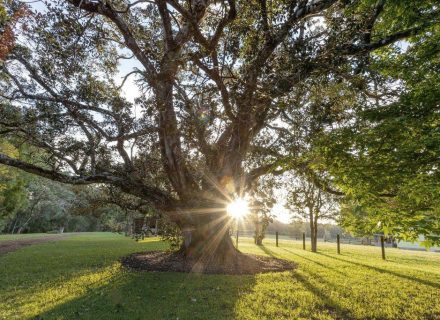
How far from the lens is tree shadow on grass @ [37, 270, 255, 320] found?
6.22 m

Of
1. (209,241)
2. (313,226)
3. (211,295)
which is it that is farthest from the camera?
(313,226)

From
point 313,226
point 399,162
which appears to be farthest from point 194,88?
point 313,226

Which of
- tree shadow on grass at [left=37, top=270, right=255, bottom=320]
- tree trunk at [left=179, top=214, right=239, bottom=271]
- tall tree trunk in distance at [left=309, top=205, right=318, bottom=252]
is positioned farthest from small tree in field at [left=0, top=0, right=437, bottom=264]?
tall tree trunk in distance at [left=309, top=205, right=318, bottom=252]

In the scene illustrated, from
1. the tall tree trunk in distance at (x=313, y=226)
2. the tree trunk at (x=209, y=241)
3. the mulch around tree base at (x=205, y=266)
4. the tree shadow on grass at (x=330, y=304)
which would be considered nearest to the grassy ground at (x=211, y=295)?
the tree shadow on grass at (x=330, y=304)

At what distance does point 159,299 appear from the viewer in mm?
7348

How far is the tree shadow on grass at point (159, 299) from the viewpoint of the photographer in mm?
6223

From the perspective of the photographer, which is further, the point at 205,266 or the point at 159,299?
the point at 205,266

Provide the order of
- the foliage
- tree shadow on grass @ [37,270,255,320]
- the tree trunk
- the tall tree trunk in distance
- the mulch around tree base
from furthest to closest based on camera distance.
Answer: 1. the tall tree trunk in distance
2. the tree trunk
3. the mulch around tree base
4. tree shadow on grass @ [37,270,255,320]
5. the foliage

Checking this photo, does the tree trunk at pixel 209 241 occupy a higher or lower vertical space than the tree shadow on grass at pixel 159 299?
higher

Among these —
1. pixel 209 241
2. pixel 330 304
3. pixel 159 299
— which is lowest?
pixel 159 299

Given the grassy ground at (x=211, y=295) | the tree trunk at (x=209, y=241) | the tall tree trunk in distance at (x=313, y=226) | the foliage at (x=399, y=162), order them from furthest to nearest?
the tall tree trunk in distance at (x=313, y=226) → the tree trunk at (x=209, y=241) → the grassy ground at (x=211, y=295) → the foliage at (x=399, y=162)

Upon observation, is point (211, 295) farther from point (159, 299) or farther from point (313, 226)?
point (313, 226)

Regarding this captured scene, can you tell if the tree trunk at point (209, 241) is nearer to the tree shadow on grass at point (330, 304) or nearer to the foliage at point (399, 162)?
the tree shadow on grass at point (330, 304)

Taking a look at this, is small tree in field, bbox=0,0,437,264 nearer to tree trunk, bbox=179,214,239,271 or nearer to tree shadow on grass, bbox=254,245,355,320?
tree trunk, bbox=179,214,239,271
